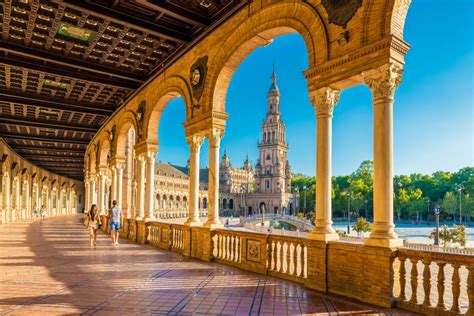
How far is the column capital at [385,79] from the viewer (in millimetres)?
6152

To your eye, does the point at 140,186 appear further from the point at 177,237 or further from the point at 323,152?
the point at 323,152

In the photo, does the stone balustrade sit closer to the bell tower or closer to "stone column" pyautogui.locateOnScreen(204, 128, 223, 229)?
"stone column" pyautogui.locateOnScreen(204, 128, 223, 229)

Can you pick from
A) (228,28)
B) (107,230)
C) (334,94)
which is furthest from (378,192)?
(107,230)

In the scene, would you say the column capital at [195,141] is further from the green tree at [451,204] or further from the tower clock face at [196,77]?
the green tree at [451,204]

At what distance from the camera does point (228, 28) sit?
33.3ft

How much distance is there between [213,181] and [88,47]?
604 cm

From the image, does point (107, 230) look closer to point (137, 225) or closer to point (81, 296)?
point (137, 225)

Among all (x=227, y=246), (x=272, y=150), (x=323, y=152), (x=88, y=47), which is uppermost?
(x=272, y=150)

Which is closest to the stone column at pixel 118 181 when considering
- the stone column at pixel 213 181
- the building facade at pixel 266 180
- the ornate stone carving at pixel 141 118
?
the ornate stone carving at pixel 141 118

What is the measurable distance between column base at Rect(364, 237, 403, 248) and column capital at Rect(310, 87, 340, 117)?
2546 mm

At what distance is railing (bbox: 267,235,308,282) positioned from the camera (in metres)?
7.53

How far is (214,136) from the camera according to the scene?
10773 mm

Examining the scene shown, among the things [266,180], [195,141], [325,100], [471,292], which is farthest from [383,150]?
[266,180]

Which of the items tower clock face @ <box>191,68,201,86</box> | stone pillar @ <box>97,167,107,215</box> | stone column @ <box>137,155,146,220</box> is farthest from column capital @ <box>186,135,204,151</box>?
stone pillar @ <box>97,167,107,215</box>
